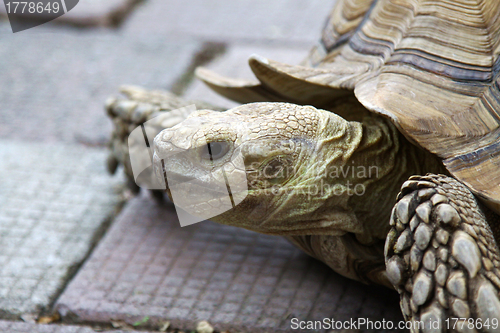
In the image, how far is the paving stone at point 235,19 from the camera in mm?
3580

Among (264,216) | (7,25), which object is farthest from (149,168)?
(7,25)

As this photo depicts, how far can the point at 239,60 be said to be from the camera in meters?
3.23

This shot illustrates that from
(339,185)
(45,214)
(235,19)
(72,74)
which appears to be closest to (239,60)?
(235,19)

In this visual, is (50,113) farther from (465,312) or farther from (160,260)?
(465,312)

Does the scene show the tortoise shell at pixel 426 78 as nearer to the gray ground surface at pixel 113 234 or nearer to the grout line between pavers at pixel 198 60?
the gray ground surface at pixel 113 234

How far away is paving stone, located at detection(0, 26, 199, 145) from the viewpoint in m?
2.77

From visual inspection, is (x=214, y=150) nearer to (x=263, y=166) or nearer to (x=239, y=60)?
(x=263, y=166)

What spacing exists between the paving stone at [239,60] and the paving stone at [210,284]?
0.99 metres

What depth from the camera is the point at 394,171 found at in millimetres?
1571

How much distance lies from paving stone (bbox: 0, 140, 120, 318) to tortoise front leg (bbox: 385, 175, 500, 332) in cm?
114

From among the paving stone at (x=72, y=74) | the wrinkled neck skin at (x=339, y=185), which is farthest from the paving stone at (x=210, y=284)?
the paving stone at (x=72, y=74)

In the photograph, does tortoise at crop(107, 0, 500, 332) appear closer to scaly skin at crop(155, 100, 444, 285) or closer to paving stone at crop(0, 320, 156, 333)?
scaly skin at crop(155, 100, 444, 285)

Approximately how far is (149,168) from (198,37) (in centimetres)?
179

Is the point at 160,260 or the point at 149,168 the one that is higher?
the point at 149,168
